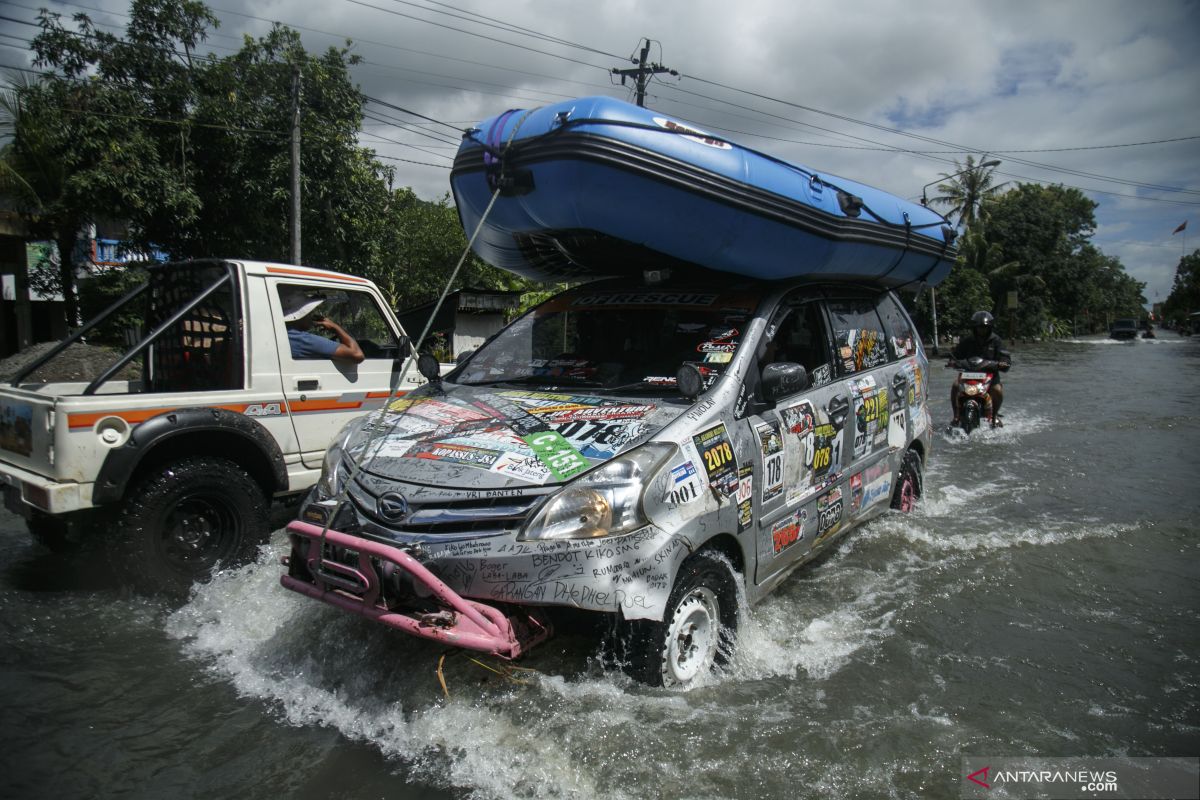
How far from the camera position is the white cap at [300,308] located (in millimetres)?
5108

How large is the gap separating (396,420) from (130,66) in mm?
13448

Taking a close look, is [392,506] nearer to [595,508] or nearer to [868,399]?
[595,508]

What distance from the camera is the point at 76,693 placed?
3330 mm

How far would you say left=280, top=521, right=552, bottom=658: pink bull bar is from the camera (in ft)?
8.60

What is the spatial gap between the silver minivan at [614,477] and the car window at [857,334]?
3 centimetres

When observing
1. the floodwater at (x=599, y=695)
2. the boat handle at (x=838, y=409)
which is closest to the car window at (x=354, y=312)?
the floodwater at (x=599, y=695)

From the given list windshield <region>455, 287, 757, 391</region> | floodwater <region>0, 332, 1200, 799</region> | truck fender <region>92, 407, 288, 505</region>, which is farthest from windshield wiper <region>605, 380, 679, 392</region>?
truck fender <region>92, 407, 288, 505</region>

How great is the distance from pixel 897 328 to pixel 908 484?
3.89 ft

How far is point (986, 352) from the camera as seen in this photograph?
10375 mm

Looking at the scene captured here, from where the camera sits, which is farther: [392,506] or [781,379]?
[781,379]

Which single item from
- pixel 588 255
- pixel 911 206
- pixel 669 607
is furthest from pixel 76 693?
pixel 911 206

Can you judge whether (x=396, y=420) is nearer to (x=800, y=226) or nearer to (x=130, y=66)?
(x=800, y=226)
